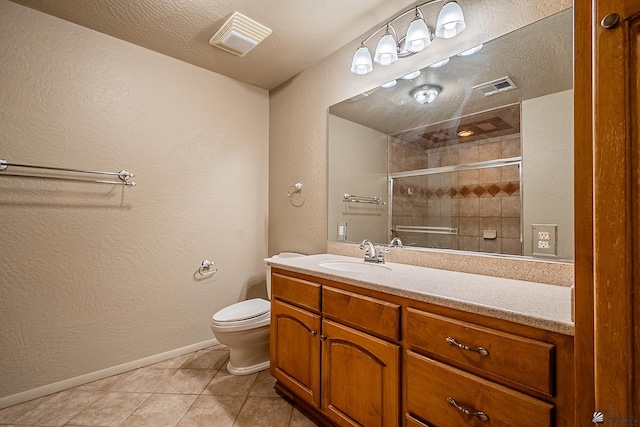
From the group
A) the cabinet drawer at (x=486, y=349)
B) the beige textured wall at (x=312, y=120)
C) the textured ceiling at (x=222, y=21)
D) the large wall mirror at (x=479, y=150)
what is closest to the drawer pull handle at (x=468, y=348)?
the cabinet drawer at (x=486, y=349)

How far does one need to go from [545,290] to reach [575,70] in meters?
0.82

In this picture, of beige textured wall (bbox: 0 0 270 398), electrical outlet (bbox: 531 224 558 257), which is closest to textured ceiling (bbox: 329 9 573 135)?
electrical outlet (bbox: 531 224 558 257)

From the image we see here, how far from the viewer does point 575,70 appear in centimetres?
68

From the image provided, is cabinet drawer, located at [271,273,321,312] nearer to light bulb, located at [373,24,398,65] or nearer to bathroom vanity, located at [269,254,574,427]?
bathroom vanity, located at [269,254,574,427]

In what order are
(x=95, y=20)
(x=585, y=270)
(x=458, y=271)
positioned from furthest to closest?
(x=95, y=20) < (x=458, y=271) < (x=585, y=270)

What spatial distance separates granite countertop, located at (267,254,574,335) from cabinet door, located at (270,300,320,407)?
272mm

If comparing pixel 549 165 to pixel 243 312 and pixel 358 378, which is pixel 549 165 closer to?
pixel 358 378

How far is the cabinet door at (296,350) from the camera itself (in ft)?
4.80

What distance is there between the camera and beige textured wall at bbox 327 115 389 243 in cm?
198

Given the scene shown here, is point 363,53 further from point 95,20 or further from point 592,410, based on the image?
point 592,410

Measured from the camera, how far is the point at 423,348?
40.8 inches

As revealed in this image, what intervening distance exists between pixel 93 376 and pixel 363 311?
2.00 m

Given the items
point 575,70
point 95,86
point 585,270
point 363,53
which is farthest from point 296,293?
point 95,86

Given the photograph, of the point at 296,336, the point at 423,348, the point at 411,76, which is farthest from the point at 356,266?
the point at 411,76
